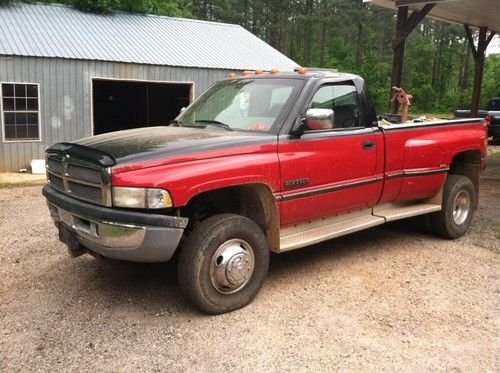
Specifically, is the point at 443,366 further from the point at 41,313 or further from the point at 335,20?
the point at 335,20

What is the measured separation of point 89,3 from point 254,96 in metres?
13.2

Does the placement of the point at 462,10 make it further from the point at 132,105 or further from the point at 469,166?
the point at 132,105

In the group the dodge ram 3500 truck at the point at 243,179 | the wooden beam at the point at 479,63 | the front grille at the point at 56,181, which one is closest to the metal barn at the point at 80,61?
the wooden beam at the point at 479,63

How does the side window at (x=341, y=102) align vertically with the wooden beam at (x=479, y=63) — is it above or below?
below

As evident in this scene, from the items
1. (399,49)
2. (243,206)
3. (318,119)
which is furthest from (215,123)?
(399,49)

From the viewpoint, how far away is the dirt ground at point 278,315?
11.8ft

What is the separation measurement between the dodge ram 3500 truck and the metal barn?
866cm

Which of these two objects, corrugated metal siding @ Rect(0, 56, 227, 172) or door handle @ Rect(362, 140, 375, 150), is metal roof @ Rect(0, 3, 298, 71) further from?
door handle @ Rect(362, 140, 375, 150)

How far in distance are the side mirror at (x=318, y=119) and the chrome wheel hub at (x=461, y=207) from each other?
109 inches

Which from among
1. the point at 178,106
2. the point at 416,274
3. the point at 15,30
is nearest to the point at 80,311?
the point at 416,274

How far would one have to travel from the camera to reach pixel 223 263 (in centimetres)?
421

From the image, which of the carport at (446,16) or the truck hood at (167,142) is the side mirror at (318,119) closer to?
the truck hood at (167,142)

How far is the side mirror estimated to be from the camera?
15.5 feet

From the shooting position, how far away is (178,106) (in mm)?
19891
